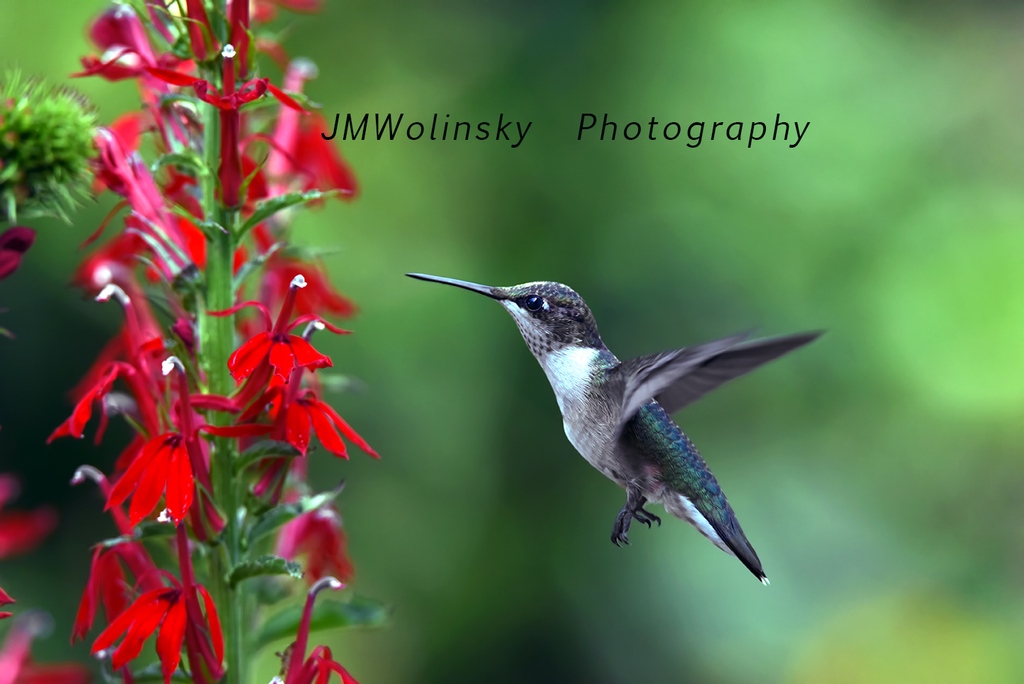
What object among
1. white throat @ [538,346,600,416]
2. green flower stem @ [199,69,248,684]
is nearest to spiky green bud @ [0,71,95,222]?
green flower stem @ [199,69,248,684]

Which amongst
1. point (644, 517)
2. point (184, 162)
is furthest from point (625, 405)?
point (184, 162)

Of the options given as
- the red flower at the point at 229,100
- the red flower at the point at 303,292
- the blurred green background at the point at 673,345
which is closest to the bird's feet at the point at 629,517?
the red flower at the point at 303,292

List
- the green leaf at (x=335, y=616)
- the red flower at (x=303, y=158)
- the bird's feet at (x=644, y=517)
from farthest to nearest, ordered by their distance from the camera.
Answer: the bird's feet at (x=644, y=517), the red flower at (x=303, y=158), the green leaf at (x=335, y=616)

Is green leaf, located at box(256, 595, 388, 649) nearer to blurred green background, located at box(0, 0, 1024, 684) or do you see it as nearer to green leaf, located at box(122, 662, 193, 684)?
green leaf, located at box(122, 662, 193, 684)

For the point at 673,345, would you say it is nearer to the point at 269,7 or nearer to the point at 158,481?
the point at 269,7

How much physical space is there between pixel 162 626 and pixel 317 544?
46cm

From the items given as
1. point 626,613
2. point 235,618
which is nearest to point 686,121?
point 626,613

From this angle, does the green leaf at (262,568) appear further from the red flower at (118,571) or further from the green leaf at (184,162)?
the green leaf at (184,162)

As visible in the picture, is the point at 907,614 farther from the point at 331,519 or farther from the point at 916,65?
the point at 331,519

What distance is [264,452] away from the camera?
1.25m

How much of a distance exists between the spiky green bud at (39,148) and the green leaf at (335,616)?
0.56 m

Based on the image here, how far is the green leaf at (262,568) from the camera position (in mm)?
1165

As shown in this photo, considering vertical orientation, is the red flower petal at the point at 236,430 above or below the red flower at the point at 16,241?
below

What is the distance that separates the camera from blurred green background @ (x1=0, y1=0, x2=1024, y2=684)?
3.32 metres
